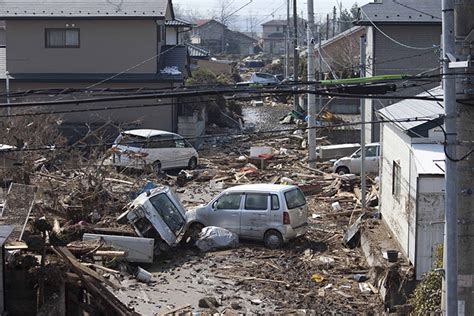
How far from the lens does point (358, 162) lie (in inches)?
1137

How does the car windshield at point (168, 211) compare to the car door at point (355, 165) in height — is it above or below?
below

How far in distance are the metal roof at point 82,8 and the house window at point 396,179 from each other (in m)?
20.8

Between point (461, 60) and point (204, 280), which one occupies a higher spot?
point (461, 60)

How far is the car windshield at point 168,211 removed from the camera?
739 inches

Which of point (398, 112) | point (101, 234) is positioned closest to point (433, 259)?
point (398, 112)

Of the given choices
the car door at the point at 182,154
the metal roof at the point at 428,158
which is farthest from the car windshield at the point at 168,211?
the car door at the point at 182,154

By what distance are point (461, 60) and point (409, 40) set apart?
2521 cm

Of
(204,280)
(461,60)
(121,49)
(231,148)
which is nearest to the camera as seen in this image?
(461,60)

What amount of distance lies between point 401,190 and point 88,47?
24.0m

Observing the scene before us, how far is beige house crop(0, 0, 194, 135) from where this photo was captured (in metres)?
37.5

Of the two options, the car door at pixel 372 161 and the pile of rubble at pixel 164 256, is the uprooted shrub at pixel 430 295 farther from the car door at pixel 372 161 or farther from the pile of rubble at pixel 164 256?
the car door at pixel 372 161

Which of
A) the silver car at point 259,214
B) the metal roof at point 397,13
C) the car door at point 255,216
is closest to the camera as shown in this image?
the silver car at point 259,214

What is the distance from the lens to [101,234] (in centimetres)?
1798

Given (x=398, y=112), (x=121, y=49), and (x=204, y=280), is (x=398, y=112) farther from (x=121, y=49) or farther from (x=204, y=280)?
(x=121, y=49)
